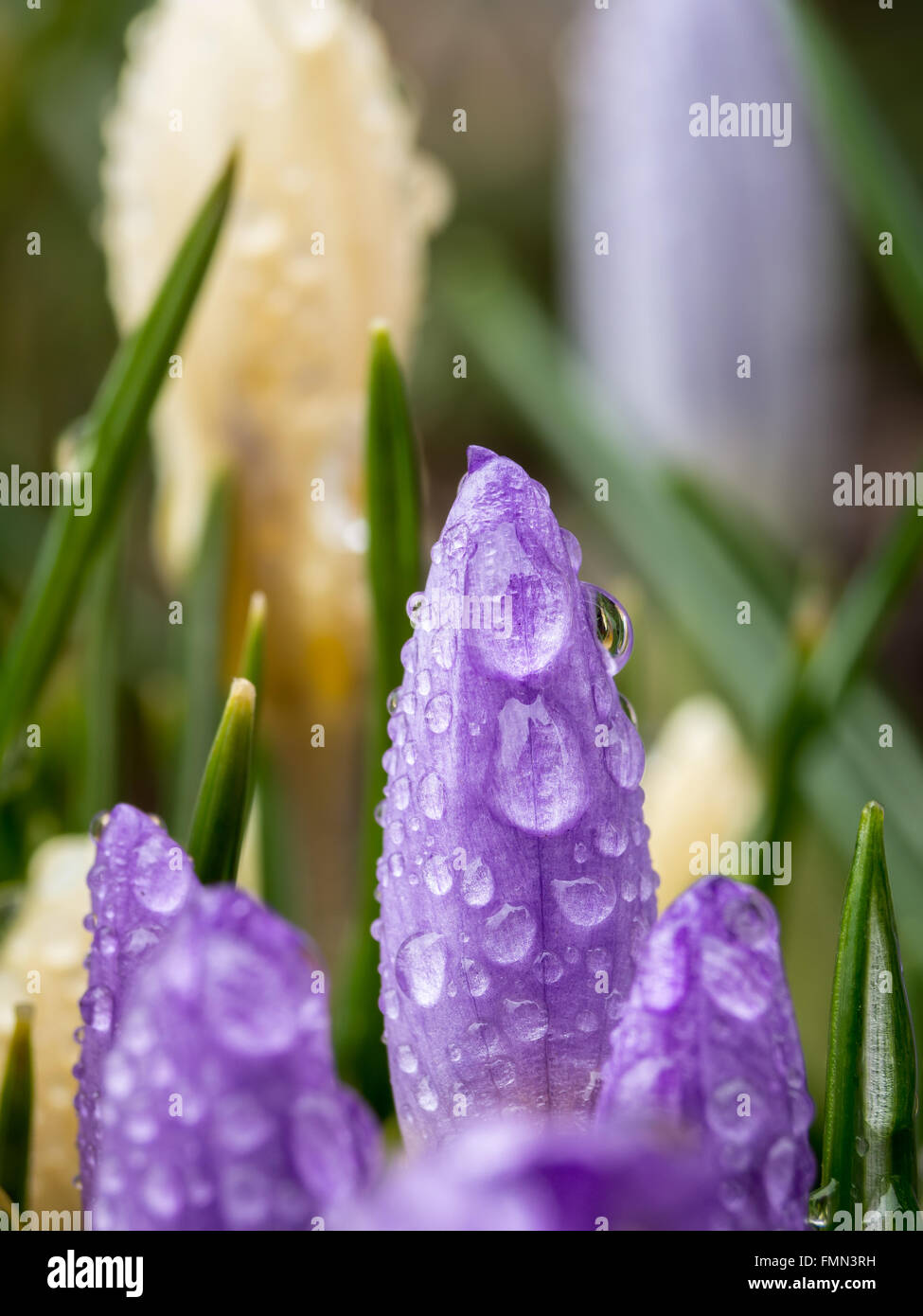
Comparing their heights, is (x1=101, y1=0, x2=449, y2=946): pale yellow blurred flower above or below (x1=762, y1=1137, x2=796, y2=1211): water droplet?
above

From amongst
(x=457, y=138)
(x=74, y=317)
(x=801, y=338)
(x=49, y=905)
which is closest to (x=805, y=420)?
(x=801, y=338)

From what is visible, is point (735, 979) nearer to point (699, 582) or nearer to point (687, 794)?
point (687, 794)

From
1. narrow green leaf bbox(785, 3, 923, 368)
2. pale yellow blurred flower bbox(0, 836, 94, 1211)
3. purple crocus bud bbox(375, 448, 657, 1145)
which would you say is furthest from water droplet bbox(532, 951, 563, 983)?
narrow green leaf bbox(785, 3, 923, 368)

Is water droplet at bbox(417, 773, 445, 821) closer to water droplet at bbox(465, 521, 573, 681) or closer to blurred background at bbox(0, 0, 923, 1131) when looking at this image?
water droplet at bbox(465, 521, 573, 681)

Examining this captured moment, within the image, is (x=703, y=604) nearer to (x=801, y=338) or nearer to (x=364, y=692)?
(x=364, y=692)

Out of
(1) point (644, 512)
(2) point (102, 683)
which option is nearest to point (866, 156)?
(1) point (644, 512)

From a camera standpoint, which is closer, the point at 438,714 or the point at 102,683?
the point at 438,714

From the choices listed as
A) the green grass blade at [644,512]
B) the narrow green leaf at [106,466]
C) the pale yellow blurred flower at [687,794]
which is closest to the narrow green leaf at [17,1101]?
the narrow green leaf at [106,466]
